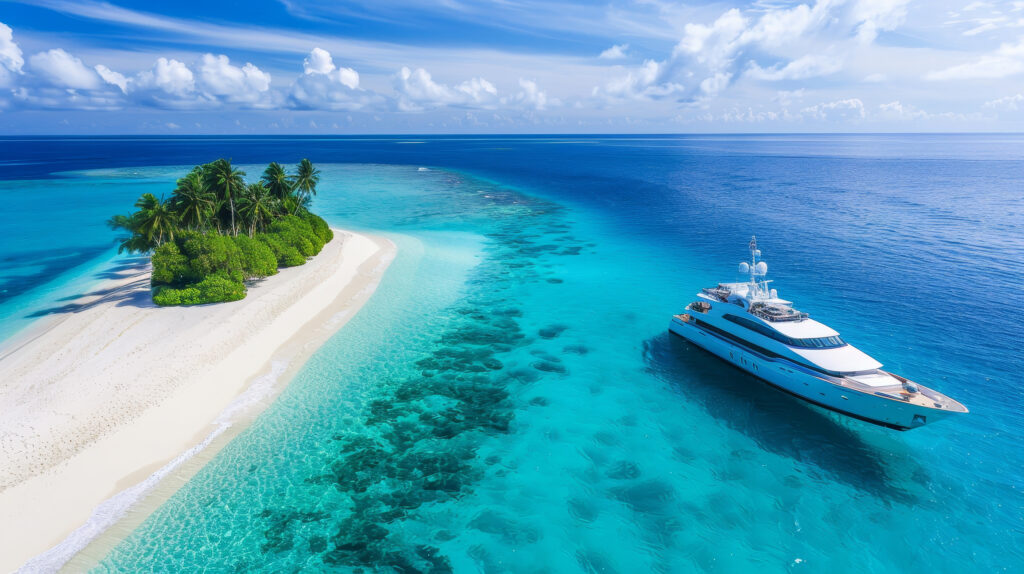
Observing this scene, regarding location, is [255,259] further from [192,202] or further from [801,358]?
[801,358]

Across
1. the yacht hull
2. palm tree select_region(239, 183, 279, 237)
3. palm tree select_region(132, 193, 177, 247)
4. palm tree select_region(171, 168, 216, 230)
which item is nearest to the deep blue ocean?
the yacht hull

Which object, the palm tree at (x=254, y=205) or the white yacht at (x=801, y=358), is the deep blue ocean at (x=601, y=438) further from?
the palm tree at (x=254, y=205)

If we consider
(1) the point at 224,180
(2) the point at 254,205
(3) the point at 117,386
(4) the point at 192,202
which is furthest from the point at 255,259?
(3) the point at 117,386

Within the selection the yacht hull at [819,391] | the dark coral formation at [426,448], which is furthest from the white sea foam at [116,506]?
the yacht hull at [819,391]

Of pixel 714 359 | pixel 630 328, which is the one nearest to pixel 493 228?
pixel 630 328

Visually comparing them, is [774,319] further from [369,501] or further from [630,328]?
[369,501]
